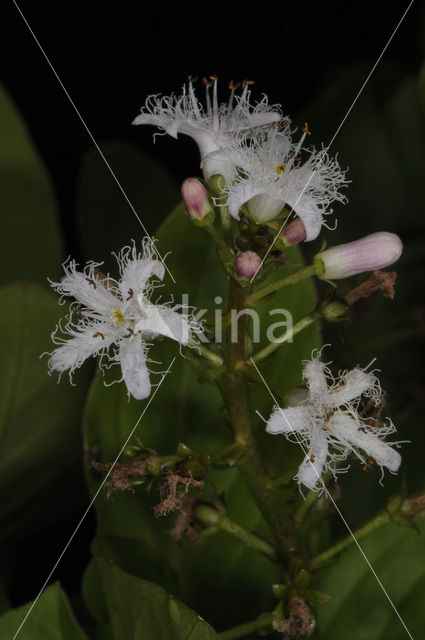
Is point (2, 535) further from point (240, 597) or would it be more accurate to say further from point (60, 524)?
point (240, 597)

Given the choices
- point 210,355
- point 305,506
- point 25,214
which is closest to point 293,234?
point 210,355

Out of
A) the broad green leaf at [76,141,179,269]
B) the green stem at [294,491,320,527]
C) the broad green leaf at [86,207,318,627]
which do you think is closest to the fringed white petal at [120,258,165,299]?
the broad green leaf at [86,207,318,627]

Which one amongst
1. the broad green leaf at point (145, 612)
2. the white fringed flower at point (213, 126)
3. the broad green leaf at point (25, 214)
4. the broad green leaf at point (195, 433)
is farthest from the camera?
the broad green leaf at point (25, 214)

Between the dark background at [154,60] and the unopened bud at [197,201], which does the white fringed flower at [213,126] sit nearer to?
the unopened bud at [197,201]

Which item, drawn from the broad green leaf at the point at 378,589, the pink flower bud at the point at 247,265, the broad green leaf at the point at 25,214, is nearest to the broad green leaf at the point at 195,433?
the broad green leaf at the point at 378,589

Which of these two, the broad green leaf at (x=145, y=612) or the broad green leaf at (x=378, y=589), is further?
the broad green leaf at (x=378, y=589)

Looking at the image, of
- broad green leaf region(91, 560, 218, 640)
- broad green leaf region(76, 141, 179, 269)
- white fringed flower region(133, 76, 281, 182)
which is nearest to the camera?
broad green leaf region(91, 560, 218, 640)

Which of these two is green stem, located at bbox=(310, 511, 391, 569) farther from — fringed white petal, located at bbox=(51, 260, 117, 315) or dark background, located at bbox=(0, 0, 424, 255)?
dark background, located at bbox=(0, 0, 424, 255)
